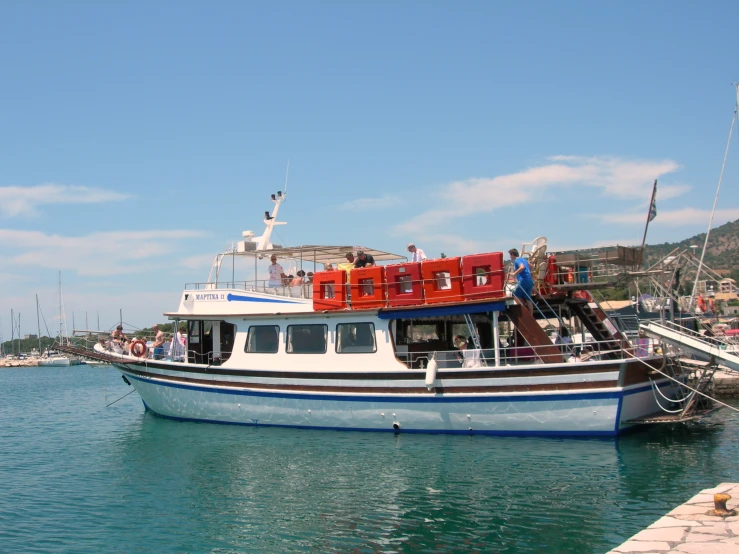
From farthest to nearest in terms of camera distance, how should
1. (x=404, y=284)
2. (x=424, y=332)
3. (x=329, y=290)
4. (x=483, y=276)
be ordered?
(x=424, y=332)
(x=329, y=290)
(x=404, y=284)
(x=483, y=276)

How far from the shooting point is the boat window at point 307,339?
17312 mm

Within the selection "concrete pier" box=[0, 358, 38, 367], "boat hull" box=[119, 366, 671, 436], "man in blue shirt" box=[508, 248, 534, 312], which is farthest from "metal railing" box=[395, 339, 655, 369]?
"concrete pier" box=[0, 358, 38, 367]

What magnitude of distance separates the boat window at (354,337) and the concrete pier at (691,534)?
9.65 metres

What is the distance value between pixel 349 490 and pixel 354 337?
573cm

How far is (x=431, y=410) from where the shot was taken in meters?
15.8

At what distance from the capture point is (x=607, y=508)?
33.0 feet

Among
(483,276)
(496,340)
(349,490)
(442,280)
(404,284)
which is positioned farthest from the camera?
(404,284)

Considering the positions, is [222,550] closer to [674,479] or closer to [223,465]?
[223,465]

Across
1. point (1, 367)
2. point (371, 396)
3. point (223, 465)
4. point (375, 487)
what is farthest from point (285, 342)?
point (1, 367)

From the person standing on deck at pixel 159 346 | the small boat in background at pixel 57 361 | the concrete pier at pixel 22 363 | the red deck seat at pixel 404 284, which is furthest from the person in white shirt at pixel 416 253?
the concrete pier at pixel 22 363

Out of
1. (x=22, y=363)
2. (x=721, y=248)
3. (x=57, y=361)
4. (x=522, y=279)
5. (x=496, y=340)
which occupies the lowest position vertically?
(x=22, y=363)

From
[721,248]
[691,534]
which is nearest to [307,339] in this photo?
[691,534]

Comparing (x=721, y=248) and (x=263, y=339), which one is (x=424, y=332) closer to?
(x=263, y=339)

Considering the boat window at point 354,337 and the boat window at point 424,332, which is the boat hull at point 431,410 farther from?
the boat window at point 424,332
